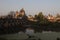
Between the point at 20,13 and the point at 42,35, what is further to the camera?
the point at 42,35

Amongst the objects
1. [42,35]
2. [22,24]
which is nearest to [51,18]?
[42,35]

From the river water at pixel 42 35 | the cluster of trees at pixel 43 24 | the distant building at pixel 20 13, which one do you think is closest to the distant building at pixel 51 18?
the cluster of trees at pixel 43 24

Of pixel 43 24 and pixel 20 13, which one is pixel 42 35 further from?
pixel 20 13

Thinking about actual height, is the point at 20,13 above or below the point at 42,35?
above

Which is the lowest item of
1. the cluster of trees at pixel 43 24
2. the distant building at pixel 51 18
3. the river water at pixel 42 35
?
the river water at pixel 42 35

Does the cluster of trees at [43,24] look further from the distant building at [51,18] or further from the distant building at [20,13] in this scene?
the distant building at [20,13]

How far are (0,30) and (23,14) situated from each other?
2.30 ft

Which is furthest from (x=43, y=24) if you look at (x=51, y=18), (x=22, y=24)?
(x=22, y=24)

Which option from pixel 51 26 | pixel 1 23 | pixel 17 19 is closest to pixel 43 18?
pixel 51 26

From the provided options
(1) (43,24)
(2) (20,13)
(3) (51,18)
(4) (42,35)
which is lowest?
(4) (42,35)

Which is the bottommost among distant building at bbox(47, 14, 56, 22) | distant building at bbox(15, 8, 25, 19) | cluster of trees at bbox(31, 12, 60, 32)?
cluster of trees at bbox(31, 12, 60, 32)

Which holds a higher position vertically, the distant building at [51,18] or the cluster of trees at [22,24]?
the distant building at [51,18]

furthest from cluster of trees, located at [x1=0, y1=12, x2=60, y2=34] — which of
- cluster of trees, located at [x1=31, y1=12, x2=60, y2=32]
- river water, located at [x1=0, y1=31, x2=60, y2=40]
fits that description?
river water, located at [x1=0, y1=31, x2=60, y2=40]

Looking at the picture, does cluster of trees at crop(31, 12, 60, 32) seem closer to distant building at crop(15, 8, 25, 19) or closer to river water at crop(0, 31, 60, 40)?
river water at crop(0, 31, 60, 40)
